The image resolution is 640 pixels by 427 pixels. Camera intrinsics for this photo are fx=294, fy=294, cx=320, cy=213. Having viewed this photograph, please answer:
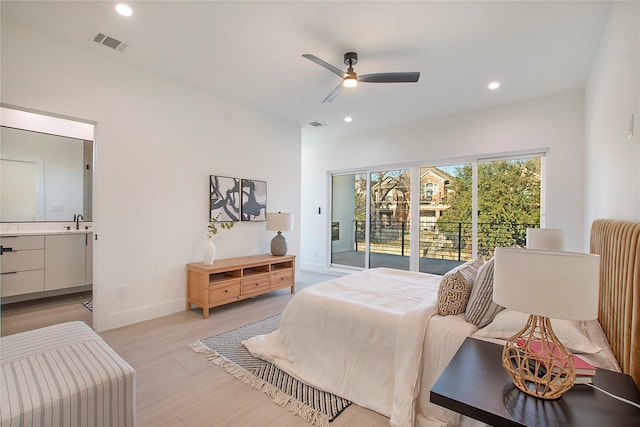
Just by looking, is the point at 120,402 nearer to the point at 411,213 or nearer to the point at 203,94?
the point at 203,94

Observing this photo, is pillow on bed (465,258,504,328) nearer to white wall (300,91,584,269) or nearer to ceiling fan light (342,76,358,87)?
ceiling fan light (342,76,358,87)

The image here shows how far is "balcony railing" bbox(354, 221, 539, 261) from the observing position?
4.20m

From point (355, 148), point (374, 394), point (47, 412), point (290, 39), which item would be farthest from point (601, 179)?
point (47, 412)

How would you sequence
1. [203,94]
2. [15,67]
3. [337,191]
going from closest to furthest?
[15,67] → [203,94] → [337,191]

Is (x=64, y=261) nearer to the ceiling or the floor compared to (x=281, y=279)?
nearer to the ceiling

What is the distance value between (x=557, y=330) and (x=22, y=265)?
5268mm

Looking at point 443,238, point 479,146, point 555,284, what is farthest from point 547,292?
point 443,238

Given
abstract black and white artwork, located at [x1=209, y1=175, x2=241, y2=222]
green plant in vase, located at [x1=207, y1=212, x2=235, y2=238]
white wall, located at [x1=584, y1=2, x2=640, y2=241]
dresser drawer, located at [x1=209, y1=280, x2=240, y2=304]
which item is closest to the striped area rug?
dresser drawer, located at [x1=209, y1=280, x2=240, y2=304]

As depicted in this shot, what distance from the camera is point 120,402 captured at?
53.7 inches

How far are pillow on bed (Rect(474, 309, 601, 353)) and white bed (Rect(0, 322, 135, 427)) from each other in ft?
6.04

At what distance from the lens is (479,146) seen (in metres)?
4.29

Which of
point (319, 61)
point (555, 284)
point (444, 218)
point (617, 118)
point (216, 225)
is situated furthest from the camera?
point (444, 218)

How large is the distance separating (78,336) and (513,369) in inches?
86.5

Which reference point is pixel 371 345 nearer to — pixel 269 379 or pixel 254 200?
pixel 269 379
